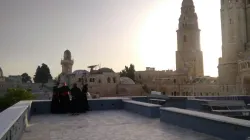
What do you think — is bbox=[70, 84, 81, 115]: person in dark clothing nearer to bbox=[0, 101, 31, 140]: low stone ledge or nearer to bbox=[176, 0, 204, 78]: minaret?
bbox=[0, 101, 31, 140]: low stone ledge

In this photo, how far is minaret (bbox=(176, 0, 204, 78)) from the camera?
57.1 meters

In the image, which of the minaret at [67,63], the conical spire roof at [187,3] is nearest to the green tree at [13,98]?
the minaret at [67,63]

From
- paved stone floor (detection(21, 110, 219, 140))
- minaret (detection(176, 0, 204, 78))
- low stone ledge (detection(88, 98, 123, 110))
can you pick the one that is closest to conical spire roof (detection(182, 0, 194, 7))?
minaret (detection(176, 0, 204, 78))

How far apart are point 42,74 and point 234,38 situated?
160ft

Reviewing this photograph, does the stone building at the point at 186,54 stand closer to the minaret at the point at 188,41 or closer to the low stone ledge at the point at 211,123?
the minaret at the point at 188,41

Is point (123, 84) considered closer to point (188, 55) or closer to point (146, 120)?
point (188, 55)

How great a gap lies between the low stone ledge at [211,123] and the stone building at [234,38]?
35.0 metres

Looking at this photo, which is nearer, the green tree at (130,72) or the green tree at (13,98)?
the green tree at (13,98)

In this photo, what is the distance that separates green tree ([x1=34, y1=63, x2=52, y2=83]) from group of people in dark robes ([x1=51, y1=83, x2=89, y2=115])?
207 feet

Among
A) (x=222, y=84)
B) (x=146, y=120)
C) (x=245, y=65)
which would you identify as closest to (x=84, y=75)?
(x=222, y=84)

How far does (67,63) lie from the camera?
61719 millimetres

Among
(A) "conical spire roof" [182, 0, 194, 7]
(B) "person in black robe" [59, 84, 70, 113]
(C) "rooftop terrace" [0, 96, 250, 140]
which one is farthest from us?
(A) "conical spire roof" [182, 0, 194, 7]

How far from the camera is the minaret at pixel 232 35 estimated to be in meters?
39.7

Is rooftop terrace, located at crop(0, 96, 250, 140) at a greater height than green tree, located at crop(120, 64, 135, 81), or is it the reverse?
green tree, located at crop(120, 64, 135, 81)
